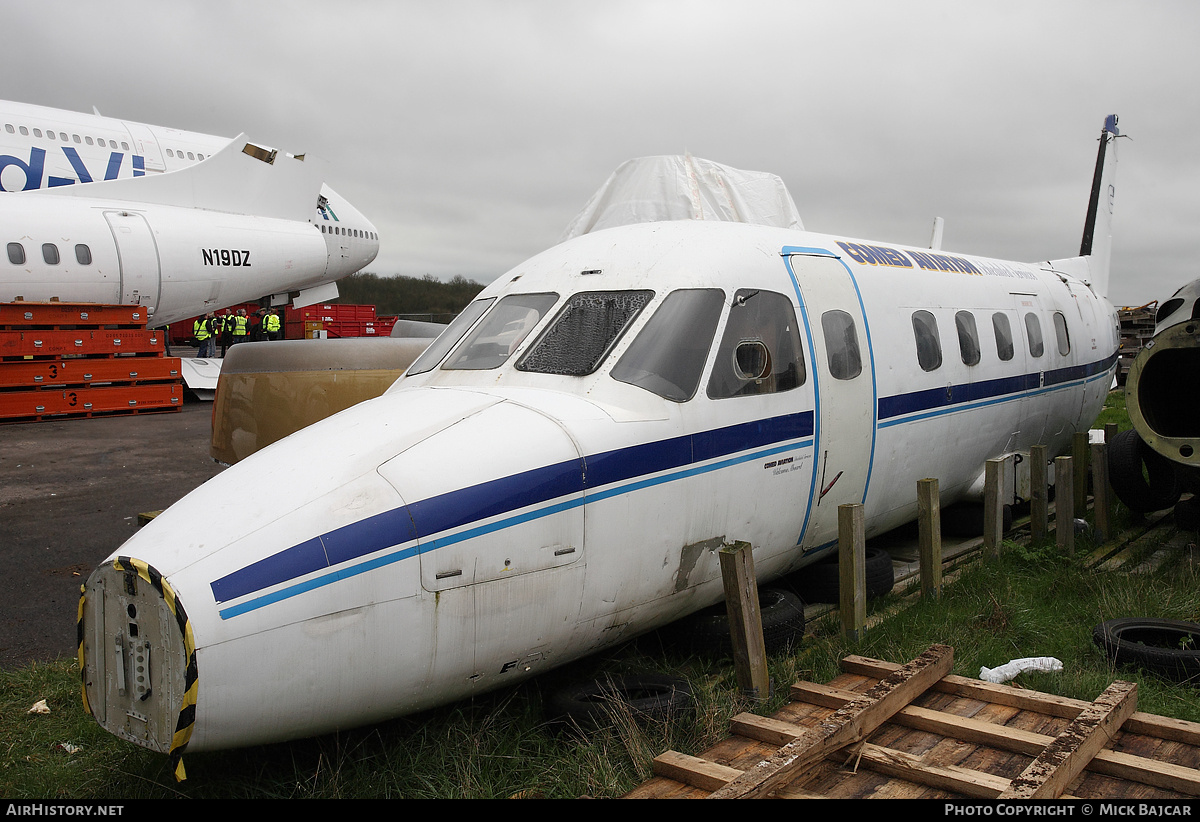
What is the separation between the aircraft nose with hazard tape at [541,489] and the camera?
3.29 m

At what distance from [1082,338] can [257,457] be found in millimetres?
10022

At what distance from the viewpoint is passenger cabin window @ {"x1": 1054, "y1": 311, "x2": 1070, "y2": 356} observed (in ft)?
32.1

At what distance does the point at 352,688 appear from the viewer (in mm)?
3467

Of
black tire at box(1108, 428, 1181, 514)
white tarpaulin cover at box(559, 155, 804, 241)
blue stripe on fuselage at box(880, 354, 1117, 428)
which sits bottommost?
black tire at box(1108, 428, 1181, 514)

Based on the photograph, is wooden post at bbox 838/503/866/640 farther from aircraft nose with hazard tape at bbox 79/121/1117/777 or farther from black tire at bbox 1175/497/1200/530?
black tire at bbox 1175/497/1200/530

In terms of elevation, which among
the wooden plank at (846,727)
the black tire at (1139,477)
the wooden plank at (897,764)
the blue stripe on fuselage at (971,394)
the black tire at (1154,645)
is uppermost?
the blue stripe on fuselage at (971,394)

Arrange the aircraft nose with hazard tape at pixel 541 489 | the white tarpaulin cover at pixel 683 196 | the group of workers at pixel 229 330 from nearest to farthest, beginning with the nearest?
the aircraft nose with hazard tape at pixel 541 489 → the white tarpaulin cover at pixel 683 196 → the group of workers at pixel 229 330

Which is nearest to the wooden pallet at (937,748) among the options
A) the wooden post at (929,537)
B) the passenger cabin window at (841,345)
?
the wooden post at (929,537)

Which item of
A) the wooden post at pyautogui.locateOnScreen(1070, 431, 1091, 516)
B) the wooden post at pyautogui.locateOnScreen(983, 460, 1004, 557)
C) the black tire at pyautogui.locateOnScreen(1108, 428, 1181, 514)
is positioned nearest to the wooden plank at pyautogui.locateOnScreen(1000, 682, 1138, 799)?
the wooden post at pyautogui.locateOnScreen(983, 460, 1004, 557)

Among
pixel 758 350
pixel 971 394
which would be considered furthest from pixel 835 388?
pixel 971 394

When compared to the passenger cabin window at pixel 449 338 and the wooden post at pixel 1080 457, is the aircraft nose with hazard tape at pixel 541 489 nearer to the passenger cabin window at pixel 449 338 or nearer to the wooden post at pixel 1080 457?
the passenger cabin window at pixel 449 338

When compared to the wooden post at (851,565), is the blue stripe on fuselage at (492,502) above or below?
above

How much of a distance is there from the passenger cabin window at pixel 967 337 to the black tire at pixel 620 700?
4552 millimetres

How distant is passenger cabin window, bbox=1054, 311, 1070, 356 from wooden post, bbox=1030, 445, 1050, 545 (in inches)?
80.9
